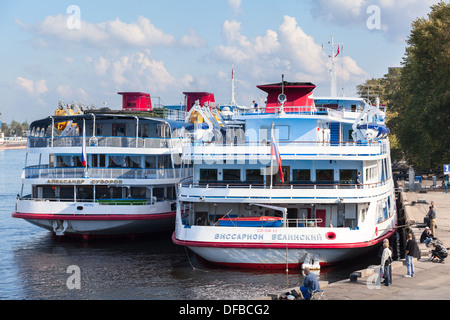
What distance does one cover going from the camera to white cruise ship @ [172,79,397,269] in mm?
27875

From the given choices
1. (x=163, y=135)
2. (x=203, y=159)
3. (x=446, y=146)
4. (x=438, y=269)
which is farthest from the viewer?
(x=446, y=146)

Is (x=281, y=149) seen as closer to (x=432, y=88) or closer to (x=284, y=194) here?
(x=284, y=194)

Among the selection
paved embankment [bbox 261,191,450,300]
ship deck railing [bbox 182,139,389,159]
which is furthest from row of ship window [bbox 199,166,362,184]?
paved embankment [bbox 261,191,450,300]

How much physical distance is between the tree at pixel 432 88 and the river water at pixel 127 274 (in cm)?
2874

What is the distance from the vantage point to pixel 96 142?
128 feet

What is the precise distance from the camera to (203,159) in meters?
30.2

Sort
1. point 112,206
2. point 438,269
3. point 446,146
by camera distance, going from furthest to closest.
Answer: point 446,146 < point 112,206 < point 438,269

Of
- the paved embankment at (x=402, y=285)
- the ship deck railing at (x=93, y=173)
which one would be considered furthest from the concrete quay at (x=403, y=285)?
the ship deck railing at (x=93, y=173)

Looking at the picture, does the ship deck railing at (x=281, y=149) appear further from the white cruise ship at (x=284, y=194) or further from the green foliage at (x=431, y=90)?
the green foliage at (x=431, y=90)

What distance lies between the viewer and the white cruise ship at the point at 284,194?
91.5 feet

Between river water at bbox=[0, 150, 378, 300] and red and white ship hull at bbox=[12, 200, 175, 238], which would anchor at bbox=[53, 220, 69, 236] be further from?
river water at bbox=[0, 150, 378, 300]
